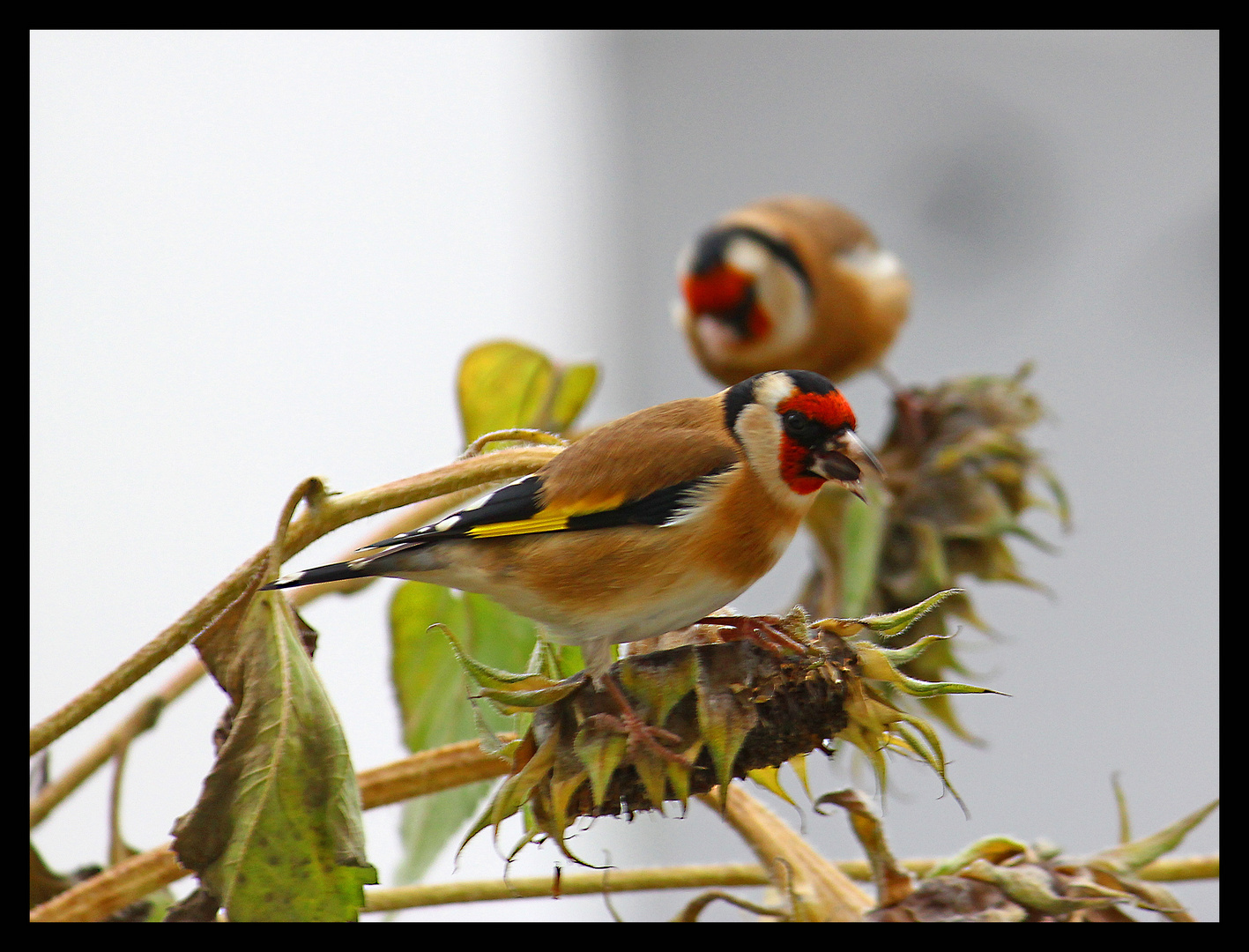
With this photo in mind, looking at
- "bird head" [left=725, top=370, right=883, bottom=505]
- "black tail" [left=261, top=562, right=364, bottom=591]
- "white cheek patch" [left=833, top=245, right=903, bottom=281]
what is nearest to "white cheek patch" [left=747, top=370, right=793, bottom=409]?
"bird head" [left=725, top=370, right=883, bottom=505]

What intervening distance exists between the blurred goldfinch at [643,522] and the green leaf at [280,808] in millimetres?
46

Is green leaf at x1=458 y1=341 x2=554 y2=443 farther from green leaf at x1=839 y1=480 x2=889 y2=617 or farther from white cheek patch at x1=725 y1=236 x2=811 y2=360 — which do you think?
white cheek patch at x1=725 y1=236 x2=811 y2=360

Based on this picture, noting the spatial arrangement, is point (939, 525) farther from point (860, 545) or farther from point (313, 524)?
point (313, 524)

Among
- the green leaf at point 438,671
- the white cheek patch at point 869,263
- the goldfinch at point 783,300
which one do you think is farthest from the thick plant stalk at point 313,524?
the white cheek patch at point 869,263

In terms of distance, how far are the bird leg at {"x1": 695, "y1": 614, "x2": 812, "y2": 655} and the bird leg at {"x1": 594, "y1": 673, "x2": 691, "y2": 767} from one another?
0.03 m

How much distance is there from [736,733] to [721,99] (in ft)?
7.83

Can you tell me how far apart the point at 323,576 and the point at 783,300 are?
1.00 meters

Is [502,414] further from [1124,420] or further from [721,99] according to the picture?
[721,99]

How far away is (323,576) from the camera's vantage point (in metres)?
→ 0.28

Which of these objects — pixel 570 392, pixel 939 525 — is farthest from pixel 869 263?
pixel 570 392

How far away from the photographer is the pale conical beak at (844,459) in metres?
0.30

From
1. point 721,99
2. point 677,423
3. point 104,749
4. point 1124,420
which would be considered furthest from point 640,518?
point 721,99

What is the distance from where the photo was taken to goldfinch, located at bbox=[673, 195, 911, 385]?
1.18 meters

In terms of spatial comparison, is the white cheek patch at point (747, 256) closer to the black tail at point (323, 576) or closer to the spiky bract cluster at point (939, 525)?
→ the spiky bract cluster at point (939, 525)
